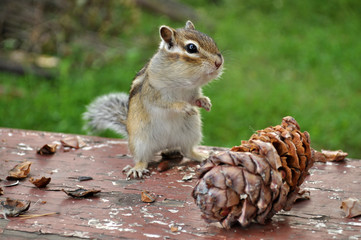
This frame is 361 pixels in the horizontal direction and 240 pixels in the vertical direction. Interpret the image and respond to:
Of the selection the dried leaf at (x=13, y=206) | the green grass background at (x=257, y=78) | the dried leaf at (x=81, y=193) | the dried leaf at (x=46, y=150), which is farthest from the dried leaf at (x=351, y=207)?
the green grass background at (x=257, y=78)

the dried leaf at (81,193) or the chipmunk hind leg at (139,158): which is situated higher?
the chipmunk hind leg at (139,158)

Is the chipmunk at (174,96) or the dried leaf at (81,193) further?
the chipmunk at (174,96)

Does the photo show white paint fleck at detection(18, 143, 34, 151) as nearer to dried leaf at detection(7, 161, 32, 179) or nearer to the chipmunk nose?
dried leaf at detection(7, 161, 32, 179)

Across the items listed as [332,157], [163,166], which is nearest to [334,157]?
[332,157]

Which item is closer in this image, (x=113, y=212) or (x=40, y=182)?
(x=113, y=212)

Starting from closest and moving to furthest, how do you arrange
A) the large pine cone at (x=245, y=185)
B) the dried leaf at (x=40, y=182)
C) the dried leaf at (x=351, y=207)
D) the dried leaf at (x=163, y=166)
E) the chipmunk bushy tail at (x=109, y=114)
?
the large pine cone at (x=245, y=185), the dried leaf at (x=351, y=207), the dried leaf at (x=40, y=182), the dried leaf at (x=163, y=166), the chipmunk bushy tail at (x=109, y=114)

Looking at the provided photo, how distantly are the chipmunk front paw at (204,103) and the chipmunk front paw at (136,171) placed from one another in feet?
1.17

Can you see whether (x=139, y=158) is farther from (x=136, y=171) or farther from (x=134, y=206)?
(x=134, y=206)

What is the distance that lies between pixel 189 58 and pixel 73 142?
557 millimetres

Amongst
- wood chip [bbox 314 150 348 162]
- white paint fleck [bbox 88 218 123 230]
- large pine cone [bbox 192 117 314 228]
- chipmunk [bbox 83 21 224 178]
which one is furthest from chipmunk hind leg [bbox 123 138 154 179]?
wood chip [bbox 314 150 348 162]

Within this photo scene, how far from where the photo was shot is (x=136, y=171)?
1.68m

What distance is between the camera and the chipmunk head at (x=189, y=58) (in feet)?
6.24

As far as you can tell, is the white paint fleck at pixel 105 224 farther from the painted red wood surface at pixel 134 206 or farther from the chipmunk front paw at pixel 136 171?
the chipmunk front paw at pixel 136 171

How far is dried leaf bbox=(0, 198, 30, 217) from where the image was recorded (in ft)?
4.36
